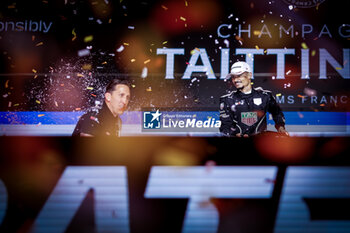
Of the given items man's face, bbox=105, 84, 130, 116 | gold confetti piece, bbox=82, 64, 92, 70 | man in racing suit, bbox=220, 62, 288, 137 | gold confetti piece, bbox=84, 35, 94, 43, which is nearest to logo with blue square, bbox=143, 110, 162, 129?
man's face, bbox=105, 84, 130, 116

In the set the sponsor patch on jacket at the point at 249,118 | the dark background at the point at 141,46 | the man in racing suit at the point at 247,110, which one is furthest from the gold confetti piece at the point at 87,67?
the sponsor patch on jacket at the point at 249,118

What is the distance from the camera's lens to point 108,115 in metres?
2.42

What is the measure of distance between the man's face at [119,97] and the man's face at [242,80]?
1288 mm

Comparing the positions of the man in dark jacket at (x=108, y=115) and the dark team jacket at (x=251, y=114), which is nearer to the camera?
the man in dark jacket at (x=108, y=115)

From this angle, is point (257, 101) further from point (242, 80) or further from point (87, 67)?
point (87, 67)

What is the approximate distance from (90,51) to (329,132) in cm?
305

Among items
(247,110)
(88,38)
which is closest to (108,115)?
(88,38)

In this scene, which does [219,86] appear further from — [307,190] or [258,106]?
[307,190]

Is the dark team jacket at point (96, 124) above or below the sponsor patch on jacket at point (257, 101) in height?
below

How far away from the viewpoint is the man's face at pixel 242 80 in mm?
2830

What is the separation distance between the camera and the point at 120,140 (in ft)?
3.38

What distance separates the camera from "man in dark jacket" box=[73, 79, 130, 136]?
2125 millimetres

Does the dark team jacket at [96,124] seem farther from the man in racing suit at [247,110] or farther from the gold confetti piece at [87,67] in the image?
the man in racing suit at [247,110]

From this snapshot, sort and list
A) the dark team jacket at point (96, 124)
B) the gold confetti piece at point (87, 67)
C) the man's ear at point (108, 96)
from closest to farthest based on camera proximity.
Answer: the dark team jacket at point (96, 124) → the man's ear at point (108, 96) → the gold confetti piece at point (87, 67)
